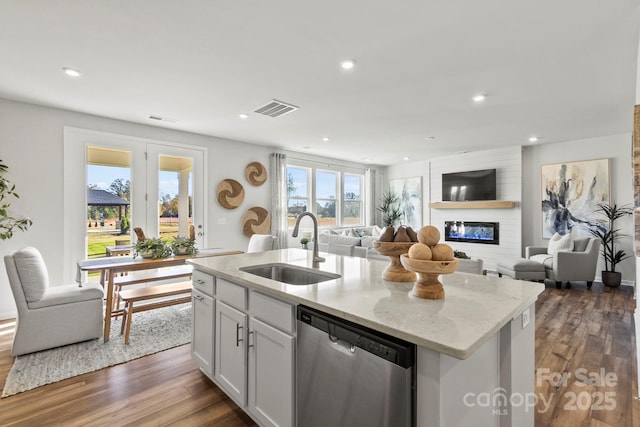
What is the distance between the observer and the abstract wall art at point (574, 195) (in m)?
5.34

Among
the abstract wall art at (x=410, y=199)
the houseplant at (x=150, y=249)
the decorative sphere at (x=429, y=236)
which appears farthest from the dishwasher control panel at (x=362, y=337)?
the abstract wall art at (x=410, y=199)

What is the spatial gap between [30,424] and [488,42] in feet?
13.2

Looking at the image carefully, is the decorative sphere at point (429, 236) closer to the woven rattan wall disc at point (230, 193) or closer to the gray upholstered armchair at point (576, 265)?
the woven rattan wall disc at point (230, 193)

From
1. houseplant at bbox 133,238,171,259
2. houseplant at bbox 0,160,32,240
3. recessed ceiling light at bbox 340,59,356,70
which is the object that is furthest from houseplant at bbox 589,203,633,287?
houseplant at bbox 0,160,32,240

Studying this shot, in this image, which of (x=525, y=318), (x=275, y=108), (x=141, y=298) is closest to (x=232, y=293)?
(x=525, y=318)

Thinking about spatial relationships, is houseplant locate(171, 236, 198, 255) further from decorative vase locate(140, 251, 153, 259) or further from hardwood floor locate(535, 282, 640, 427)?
hardwood floor locate(535, 282, 640, 427)

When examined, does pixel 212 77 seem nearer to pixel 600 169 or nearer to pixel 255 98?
pixel 255 98

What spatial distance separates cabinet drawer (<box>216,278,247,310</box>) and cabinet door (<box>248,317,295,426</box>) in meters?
0.14

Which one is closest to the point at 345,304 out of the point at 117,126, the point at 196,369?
the point at 196,369

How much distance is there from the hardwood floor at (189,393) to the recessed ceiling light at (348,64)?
109 inches

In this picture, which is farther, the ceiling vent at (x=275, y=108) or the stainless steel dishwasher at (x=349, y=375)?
the ceiling vent at (x=275, y=108)

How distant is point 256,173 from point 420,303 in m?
5.03

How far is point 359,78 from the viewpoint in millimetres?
2969

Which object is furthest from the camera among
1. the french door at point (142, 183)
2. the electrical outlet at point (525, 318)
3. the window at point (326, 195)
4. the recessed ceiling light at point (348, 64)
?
the window at point (326, 195)
